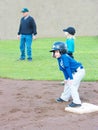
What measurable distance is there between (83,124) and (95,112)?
3.40 ft

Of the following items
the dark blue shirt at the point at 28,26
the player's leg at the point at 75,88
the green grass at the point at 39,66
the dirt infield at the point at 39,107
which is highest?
the dark blue shirt at the point at 28,26

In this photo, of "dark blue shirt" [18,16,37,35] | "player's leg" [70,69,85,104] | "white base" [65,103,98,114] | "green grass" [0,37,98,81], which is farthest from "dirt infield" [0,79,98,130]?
"dark blue shirt" [18,16,37,35]

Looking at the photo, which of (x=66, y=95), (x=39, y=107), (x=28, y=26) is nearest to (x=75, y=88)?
(x=66, y=95)

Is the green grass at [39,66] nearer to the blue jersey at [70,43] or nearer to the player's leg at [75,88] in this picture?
the blue jersey at [70,43]

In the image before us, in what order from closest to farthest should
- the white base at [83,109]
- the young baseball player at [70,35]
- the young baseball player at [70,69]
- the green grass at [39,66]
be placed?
the white base at [83,109] < the young baseball player at [70,69] < the young baseball player at [70,35] < the green grass at [39,66]

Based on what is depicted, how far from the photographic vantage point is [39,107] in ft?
26.4

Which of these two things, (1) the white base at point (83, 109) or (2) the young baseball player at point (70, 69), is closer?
(1) the white base at point (83, 109)

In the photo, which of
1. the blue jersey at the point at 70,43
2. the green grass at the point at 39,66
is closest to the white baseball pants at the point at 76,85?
the blue jersey at the point at 70,43

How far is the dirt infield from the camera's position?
668cm

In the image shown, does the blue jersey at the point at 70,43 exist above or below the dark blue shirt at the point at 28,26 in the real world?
below

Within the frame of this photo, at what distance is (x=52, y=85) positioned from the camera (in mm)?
10273

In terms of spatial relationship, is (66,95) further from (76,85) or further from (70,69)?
(70,69)

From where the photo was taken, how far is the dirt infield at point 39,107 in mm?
6683

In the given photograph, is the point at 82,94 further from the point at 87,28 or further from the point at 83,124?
the point at 87,28
